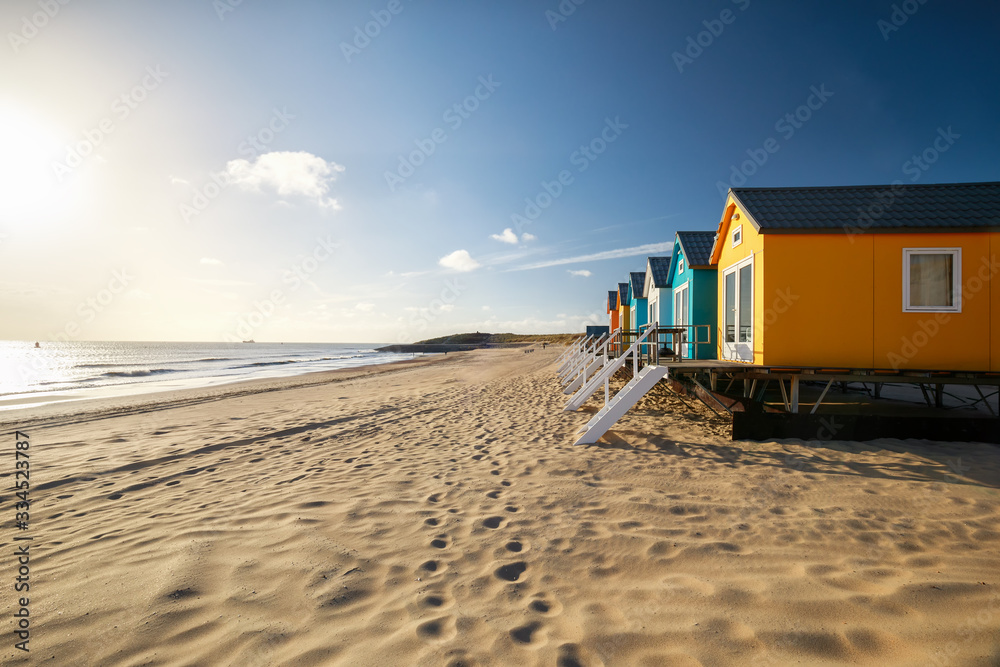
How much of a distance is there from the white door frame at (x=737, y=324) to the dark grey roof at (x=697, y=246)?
81.5 inches

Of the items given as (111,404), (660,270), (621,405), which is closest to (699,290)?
(660,270)

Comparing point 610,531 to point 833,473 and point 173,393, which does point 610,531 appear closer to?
point 833,473

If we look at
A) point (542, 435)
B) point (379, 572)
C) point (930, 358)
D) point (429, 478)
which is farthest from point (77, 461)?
point (930, 358)

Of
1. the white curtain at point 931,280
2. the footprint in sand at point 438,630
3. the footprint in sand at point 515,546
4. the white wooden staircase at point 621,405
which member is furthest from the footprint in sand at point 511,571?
the white curtain at point 931,280

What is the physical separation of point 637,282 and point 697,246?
30.7 feet

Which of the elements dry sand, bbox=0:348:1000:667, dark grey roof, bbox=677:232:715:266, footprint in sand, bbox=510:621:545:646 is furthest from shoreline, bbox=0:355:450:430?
dark grey roof, bbox=677:232:715:266

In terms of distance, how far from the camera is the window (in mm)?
7742

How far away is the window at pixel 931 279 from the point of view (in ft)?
25.4

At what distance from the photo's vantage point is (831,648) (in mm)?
2605

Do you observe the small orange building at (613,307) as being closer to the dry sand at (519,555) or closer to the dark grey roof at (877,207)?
the dark grey roof at (877,207)

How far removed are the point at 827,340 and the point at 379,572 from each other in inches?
336

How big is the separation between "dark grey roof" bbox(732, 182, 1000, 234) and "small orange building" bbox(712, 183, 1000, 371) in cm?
2

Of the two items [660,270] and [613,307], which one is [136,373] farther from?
[660,270]

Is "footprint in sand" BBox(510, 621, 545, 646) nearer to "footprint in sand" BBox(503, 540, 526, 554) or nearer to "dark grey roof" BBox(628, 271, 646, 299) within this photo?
"footprint in sand" BBox(503, 540, 526, 554)
